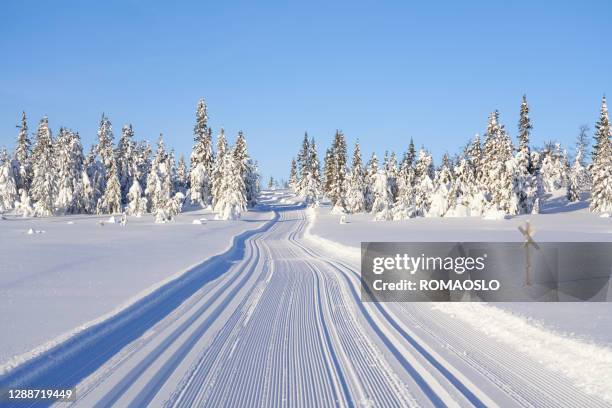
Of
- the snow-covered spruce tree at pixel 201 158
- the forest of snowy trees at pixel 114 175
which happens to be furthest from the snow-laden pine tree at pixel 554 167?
the snow-covered spruce tree at pixel 201 158

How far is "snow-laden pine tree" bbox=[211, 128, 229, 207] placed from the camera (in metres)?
70.3

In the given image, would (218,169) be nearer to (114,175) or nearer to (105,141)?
(114,175)

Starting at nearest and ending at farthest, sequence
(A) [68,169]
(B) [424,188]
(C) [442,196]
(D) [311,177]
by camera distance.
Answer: (C) [442,196]
(A) [68,169]
(B) [424,188]
(D) [311,177]

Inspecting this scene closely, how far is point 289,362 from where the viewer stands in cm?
641

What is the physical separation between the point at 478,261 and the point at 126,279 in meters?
12.8

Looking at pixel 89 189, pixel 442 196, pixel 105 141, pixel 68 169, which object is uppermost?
pixel 105 141

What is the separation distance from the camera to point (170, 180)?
69000mm

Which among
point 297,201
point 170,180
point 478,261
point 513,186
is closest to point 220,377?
point 478,261

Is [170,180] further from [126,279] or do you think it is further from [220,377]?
[220,377]

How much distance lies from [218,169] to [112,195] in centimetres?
1576

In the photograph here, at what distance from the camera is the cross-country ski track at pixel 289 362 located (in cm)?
520

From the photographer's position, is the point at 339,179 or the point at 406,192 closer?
the point at 406,192

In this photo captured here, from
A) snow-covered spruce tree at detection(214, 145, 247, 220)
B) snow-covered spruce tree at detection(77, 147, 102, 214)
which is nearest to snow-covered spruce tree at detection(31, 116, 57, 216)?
snow-covered spruce tree at detection(77, 147, 102, 214)

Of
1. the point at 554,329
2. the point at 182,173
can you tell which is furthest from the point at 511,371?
the point at 182,173
